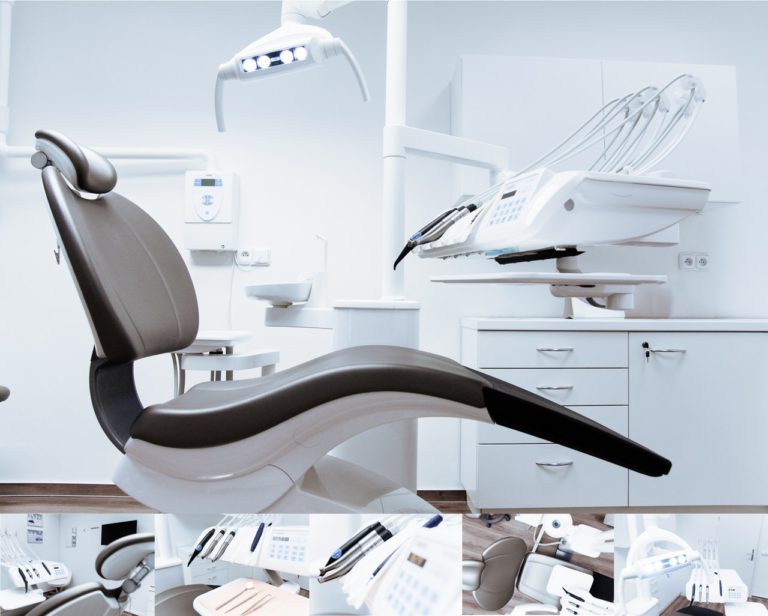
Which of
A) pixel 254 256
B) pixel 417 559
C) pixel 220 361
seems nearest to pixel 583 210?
pixel 417 559

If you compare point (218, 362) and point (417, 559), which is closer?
point (417, 559)

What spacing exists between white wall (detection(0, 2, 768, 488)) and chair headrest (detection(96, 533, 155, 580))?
1.98m

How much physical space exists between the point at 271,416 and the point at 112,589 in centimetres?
32

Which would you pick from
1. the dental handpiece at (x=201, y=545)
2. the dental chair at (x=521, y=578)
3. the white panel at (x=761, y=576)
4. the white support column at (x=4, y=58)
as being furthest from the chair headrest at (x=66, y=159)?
the white support column at (x=4, y=58)

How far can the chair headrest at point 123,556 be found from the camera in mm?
738

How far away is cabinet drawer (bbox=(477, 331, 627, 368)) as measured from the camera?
7.39 feet

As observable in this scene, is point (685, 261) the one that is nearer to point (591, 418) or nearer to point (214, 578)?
point (591, 418)

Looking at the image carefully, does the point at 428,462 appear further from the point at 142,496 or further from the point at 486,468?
the point at 142,496

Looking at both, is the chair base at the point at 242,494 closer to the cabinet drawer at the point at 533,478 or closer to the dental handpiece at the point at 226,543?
the dental handpiece at the point at 226,543

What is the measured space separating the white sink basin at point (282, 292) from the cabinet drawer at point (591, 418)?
3.48ft

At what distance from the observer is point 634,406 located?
2.29m

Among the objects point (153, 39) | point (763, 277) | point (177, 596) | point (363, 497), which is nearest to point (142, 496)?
point (177, 596)

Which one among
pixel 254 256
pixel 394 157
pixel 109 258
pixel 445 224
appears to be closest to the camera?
pixel 109 258

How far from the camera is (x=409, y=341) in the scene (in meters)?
1.35
